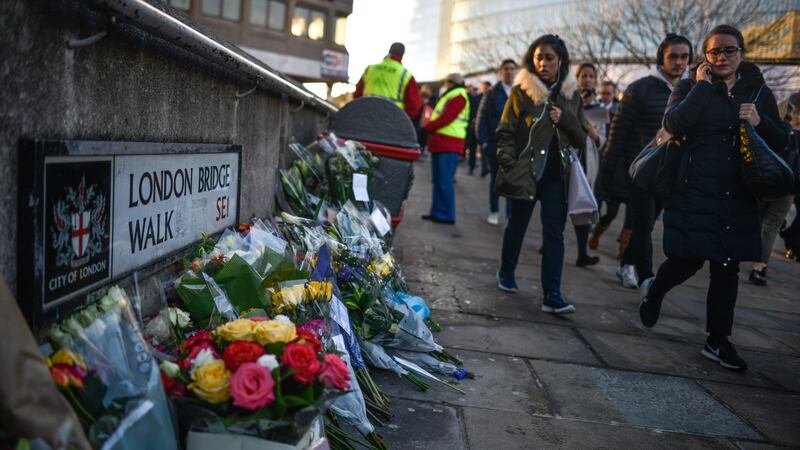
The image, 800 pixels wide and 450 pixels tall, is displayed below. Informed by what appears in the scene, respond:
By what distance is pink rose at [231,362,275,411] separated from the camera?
6.34 ft

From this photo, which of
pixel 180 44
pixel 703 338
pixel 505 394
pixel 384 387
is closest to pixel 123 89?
pixel 180 44

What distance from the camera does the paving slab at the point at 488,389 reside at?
361cm

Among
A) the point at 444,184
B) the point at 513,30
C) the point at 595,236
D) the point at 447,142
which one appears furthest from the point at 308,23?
the point at 595,236

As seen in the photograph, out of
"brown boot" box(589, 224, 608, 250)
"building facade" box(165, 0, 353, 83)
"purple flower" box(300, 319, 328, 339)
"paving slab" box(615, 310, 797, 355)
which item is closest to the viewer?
"purple flower" box(300, 319, 328, 339)

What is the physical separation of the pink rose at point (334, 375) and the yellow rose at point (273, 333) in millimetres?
150

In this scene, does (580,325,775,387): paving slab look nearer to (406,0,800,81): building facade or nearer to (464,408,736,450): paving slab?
(464,408,736,450): paving slab

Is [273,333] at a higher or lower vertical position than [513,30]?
lower

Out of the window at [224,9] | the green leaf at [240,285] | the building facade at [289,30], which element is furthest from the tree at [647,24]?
the green leaf at [240,285]

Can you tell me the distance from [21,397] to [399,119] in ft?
18.1

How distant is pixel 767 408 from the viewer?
13.0 ft

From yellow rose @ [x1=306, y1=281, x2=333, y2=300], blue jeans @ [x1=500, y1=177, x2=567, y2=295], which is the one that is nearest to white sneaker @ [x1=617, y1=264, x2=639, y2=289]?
blue jeans @ [x1=500, y1=177, x2=567, y2=295]

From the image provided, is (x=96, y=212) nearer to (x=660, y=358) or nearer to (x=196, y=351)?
(x=196, y=351)

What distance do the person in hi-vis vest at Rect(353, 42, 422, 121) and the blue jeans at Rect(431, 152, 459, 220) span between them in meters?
1.30

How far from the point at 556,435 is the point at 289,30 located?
49596 mm
